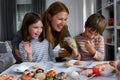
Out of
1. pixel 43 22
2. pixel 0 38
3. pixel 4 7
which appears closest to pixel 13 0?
pixel 4 7

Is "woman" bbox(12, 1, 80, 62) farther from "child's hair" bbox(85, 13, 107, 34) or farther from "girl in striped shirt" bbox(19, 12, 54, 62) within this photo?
"child's hair" bbox(85, 13, 107, 34)

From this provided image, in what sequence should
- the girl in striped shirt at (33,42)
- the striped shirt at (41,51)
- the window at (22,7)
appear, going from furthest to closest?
1. the window at (22,7)
2. the striped shirt at (41,51)
3. the girl in striped shirt at (33,42)

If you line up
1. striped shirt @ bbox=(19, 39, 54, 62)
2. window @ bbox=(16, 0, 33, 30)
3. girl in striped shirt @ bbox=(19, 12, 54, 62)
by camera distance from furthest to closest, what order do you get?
window @ bbox=(16, 0, 33, 30) → striped shirt @ bbox=(19, 39, 54, 62) → girl in striped shirt @ bbox=(19, 12, 54, 62)

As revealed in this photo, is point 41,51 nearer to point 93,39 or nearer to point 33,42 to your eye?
point 33,42

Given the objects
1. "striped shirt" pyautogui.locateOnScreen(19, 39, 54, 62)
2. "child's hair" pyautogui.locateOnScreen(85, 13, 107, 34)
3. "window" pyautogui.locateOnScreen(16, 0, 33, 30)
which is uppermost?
"window" pyautogui.locateOnScreen(16, 0, 33, 30)

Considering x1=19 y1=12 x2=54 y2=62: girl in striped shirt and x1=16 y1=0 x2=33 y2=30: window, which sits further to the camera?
x1=16 y1=0 x2=33 y2=30: window

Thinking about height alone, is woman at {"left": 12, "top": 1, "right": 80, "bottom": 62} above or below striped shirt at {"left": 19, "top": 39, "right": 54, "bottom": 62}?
above

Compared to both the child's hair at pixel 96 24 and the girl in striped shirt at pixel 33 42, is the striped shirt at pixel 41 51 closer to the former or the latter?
the girl in striped shirt at pixel 33 42

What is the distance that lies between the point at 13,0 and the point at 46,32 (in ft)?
14.6

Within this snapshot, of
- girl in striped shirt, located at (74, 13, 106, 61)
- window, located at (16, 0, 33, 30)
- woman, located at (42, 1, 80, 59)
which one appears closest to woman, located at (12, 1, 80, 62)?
woman, located at (42, 1, 80, 59)

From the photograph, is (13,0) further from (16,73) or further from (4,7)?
(16,73)

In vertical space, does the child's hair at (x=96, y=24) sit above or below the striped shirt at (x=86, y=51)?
above

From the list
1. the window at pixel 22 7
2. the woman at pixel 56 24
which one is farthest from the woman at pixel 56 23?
the window at pixel 22 7

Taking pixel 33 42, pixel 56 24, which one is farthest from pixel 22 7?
pixel 56 24
